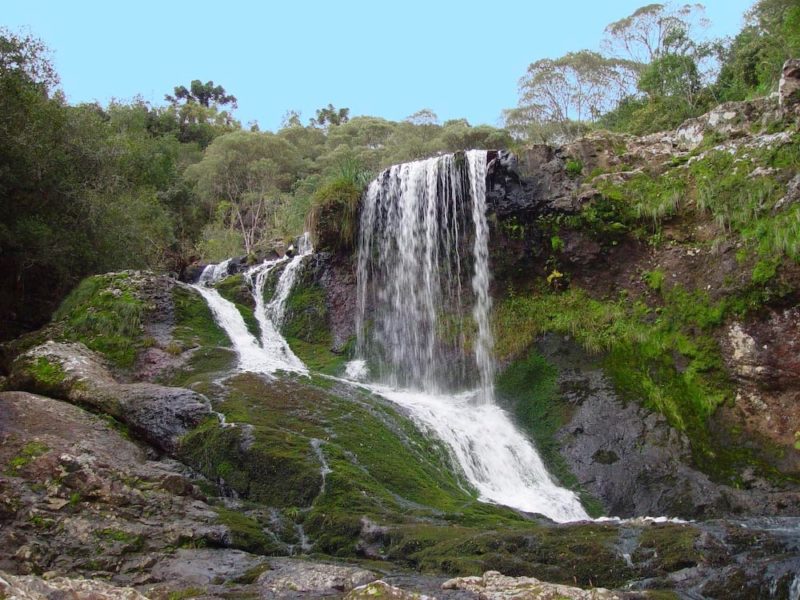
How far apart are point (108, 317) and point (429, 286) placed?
6822 millimetres

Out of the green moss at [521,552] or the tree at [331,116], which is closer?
the green moss at [521,552]

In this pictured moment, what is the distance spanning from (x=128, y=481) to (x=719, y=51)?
25.4 metres

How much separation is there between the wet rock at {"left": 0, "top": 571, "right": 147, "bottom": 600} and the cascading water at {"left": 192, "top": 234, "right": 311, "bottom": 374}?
6.33 meters

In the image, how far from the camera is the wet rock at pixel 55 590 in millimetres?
3738

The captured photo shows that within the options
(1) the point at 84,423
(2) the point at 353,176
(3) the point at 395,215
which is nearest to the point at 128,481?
(1) the point at 84,423

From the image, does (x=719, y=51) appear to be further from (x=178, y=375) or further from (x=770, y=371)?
(x=178, y=375)

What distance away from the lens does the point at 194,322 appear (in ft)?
43.6

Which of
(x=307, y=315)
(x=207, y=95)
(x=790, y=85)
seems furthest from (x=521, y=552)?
(x=207, y=95)

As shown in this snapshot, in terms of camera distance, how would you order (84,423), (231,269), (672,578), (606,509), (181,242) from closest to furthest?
(672,578) < (84,423) < (606,509) < (231,269) < (181,242)

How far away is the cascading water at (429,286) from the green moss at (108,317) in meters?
4.57

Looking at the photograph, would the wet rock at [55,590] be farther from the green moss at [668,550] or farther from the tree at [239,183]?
the tree at [239,183]

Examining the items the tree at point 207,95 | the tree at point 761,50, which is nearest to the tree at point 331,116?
the tree at point 207,95

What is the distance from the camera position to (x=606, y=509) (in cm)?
1027

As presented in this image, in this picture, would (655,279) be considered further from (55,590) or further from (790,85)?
(55,590)
